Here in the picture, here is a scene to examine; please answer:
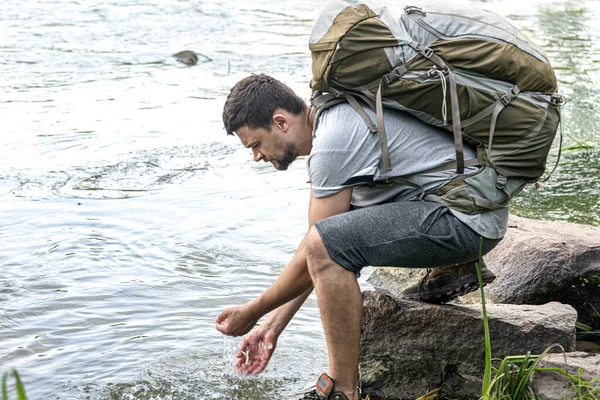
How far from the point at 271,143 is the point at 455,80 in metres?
0.94

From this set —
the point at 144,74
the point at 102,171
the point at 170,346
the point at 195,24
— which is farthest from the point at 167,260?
the point at 195,24

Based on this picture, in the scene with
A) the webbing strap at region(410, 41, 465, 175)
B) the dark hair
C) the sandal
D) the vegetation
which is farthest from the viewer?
the dark hair

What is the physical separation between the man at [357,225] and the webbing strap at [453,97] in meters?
0.08

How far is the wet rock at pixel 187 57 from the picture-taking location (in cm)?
1308

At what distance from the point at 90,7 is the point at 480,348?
1451 centimetres

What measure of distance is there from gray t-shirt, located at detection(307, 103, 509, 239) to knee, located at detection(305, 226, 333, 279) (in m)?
0.20

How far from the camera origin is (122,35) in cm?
1498

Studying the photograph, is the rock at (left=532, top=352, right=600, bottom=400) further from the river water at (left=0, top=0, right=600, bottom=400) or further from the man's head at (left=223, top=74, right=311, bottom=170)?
the man's head at (left=223, top=74, right=311, bottom=170)

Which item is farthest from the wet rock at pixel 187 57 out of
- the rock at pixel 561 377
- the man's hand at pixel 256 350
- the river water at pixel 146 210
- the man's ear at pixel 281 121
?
the rock at pixel 561 377

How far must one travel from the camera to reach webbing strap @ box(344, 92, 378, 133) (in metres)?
3.66

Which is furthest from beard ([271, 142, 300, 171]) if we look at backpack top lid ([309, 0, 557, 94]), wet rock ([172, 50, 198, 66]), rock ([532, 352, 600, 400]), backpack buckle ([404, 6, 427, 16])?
wet rock ([172, 50, 198, 66])

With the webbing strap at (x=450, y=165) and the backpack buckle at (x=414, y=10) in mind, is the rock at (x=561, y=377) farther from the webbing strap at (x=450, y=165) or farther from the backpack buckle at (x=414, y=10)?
the backpack buckle at (x=414, y=10)

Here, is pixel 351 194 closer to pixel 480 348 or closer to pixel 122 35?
pixel 480 348

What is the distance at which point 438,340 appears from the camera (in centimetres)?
410
